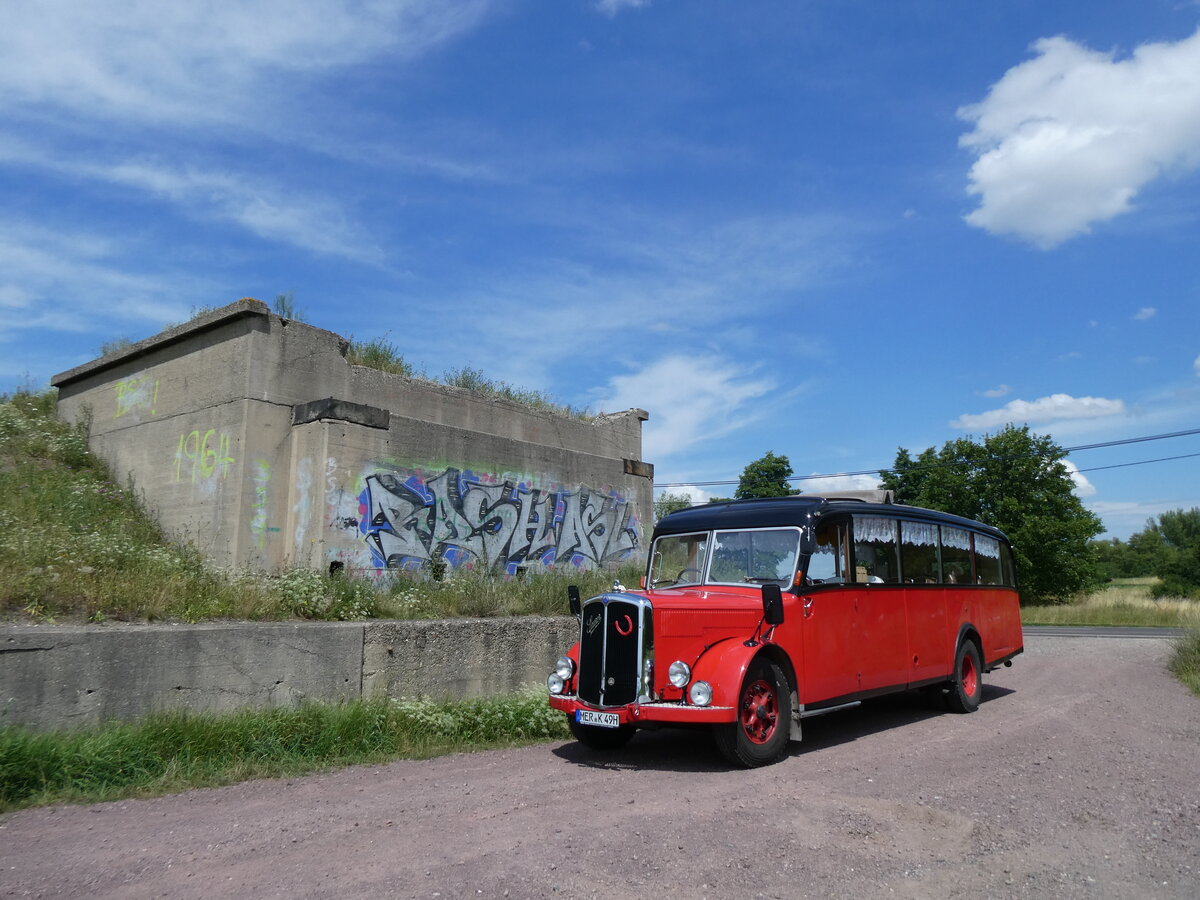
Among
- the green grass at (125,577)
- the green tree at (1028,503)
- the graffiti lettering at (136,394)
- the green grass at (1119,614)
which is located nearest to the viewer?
the green grass at (125,577)

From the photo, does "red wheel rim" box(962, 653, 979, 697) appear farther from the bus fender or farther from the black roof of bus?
the bus fender

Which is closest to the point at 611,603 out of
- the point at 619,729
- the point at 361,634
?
the point at 619,729

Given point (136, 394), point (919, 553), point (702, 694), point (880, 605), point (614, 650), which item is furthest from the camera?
A: point (136, 394)

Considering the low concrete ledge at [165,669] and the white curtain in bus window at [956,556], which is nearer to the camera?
the low concrete ledge at [165,669]

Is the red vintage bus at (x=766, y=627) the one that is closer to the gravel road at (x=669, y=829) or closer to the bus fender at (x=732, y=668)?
the bus fender at (x=732, y=668)

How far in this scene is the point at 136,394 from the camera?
503 inches

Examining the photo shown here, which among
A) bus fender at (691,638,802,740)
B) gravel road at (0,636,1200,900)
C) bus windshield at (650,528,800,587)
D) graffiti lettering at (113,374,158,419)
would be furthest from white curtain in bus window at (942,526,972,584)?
graffiti lettering at (113,374,158,419)

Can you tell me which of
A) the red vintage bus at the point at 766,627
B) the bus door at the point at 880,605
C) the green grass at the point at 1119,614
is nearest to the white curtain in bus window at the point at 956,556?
the red vintage bus at the point at 766,627

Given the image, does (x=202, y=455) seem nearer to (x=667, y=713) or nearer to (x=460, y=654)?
(x=460, y=654)

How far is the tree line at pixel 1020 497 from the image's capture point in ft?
136

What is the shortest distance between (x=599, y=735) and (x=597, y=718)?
0.72 meters

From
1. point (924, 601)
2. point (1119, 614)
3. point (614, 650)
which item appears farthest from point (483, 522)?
point (1119, 614)

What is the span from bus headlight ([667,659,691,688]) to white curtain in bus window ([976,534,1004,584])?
6.50 meters

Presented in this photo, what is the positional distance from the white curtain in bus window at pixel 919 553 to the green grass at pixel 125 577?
4.51m
